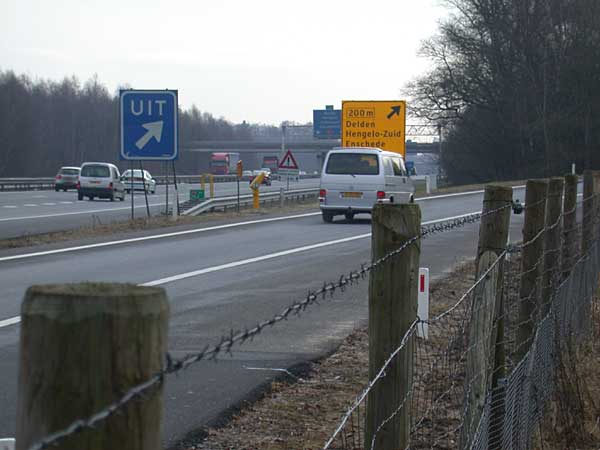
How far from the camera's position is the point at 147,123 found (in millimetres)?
24016

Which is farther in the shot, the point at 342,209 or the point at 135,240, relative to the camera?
the point at 342,209

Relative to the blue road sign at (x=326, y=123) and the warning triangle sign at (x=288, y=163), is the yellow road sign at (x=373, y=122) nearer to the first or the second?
the warning triangle sign at (x=288, y=163)

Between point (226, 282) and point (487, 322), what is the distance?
9642 mm

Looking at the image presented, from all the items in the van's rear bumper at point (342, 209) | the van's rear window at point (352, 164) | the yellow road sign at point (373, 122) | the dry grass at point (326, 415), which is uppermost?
the yellow road sign at point (373, 122)

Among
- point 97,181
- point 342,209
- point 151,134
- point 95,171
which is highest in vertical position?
point 151,134

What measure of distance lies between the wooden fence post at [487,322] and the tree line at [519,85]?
182 feet

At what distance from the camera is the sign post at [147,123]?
78.2 ft

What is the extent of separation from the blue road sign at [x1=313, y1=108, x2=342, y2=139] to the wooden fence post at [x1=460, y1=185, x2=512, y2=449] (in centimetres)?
8981

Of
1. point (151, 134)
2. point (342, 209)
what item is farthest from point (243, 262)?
point (342, 209)

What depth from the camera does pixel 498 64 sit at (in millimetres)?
63031

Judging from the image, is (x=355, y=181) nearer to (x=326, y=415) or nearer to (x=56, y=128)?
(x=326, y=415)

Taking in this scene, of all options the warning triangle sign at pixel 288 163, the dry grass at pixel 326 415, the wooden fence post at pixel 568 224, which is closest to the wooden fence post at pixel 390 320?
the dry grass at pixel 326 415

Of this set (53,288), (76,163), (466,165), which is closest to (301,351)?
(53,288)

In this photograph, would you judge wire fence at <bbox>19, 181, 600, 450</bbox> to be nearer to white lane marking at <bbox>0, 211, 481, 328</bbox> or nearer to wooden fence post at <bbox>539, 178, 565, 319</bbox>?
wooden fence post at <bbox>539, 178, 565, 319</bbox>
